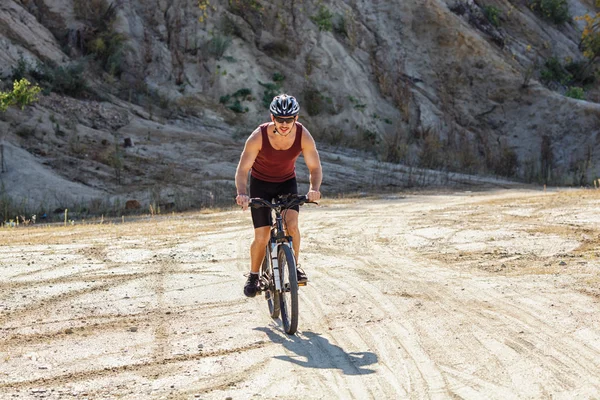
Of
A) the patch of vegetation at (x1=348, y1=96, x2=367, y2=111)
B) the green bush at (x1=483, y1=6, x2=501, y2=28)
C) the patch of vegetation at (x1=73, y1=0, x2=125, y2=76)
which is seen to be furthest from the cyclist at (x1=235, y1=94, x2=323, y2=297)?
the green bush at (x1=483, y1=6, x2=501, y2=28)

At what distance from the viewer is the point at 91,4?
25312mm

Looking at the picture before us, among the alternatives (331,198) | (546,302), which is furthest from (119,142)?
(546,302)

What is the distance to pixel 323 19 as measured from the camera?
95.2 feet

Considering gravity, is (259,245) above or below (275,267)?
above

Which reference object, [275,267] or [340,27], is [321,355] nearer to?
[275,267]

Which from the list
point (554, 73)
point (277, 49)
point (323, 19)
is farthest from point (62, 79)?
point (554, 73)

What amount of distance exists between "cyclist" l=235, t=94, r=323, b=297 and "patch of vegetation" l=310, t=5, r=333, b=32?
22.6 metres

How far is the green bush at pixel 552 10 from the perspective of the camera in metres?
37.2

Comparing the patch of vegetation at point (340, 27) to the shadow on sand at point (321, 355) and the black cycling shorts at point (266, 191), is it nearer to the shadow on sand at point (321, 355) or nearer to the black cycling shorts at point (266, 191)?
the black cycling shorts at point (266, 191)

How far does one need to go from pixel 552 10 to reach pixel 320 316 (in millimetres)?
33636

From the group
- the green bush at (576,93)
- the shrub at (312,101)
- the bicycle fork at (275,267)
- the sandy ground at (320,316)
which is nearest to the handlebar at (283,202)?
the bicycle fork at (275,267)

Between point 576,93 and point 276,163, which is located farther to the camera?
point 576,93

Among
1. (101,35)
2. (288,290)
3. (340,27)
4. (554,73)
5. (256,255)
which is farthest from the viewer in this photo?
(554,73)

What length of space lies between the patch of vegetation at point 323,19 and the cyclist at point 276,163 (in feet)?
74.0
